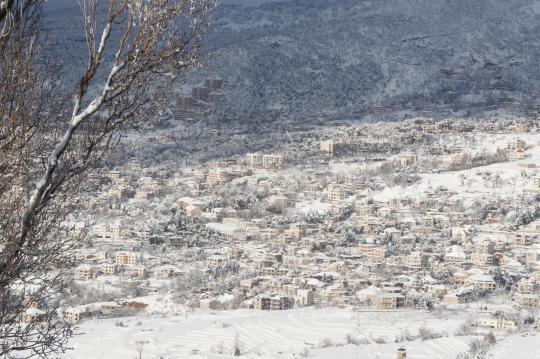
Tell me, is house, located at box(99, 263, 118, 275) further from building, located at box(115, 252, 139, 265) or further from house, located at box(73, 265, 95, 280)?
building, located at box(115, 252, 139, 265)

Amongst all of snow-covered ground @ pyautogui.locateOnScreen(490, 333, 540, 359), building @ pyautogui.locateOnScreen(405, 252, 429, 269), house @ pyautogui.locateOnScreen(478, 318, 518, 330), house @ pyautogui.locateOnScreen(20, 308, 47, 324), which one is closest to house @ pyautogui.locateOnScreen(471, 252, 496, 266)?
building @ pyautogui.locateOnScreen(405, 252, 429, 269)

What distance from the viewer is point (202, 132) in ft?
158

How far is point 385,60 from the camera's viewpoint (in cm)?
6138

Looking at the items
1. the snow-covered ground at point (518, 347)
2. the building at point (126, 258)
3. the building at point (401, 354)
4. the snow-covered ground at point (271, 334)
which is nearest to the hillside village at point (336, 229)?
the building at point (126, 258)

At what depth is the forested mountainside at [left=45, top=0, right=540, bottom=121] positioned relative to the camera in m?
54.8

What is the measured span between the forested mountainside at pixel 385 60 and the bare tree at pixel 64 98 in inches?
1821

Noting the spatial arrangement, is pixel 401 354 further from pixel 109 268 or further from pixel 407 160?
pixel 407 160

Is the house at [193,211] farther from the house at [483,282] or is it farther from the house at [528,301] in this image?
the house at [528,301]

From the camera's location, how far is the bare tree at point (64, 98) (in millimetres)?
4070

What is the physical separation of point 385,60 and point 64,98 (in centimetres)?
5789

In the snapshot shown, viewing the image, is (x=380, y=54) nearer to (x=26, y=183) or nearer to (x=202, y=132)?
(x=202, y=132)

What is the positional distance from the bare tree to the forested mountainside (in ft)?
152

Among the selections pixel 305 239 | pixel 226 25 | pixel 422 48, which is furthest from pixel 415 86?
pixel 305 239

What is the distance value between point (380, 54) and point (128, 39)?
58.9 m
